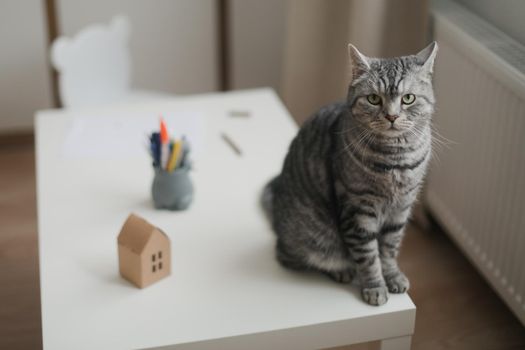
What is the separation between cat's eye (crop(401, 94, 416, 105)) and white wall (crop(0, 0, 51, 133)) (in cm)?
162

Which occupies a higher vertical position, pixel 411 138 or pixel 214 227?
pixel 411 138

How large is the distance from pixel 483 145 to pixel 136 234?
36.7 inches

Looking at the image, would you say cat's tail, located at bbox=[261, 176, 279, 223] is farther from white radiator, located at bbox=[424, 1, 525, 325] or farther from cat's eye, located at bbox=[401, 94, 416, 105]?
white radiator, located at bbox=[424, 1, 525, 325]

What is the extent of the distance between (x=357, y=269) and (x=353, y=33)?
2.95 feet

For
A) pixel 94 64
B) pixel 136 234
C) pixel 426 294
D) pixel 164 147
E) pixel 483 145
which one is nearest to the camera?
pixel 136 234

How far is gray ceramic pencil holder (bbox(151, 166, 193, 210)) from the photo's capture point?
5.01ft

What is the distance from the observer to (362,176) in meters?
1.27

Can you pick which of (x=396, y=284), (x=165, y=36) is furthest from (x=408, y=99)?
(x=165, y=36)

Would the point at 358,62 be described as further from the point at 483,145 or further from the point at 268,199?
the point at 483,145

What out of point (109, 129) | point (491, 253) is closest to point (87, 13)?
point (109, 129)

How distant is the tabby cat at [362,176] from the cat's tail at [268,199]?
3.6 inches

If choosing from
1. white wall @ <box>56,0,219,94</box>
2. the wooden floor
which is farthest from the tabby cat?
white wall @ <box>56,0,219,94</box>

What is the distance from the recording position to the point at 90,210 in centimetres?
158

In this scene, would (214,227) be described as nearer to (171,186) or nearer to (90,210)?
(171,186)
